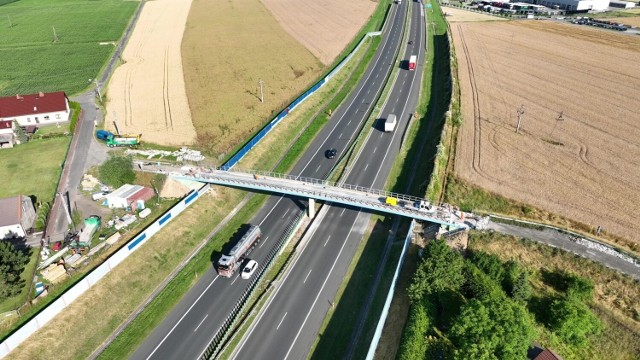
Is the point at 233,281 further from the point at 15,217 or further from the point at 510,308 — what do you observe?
the point at 510,308

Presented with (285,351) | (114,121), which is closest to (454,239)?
(285,351)

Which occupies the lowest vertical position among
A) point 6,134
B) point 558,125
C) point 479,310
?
point 558,125

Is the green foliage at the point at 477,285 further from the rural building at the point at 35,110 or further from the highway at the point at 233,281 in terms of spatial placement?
the rural building at the point at 35,110

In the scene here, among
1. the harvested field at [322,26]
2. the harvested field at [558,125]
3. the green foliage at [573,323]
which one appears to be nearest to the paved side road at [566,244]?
the harvested field at [558,125]

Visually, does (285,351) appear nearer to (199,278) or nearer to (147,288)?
(199,278)

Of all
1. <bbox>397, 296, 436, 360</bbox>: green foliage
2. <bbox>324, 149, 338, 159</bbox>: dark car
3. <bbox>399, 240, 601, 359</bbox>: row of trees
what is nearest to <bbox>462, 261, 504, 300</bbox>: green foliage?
→ <bbox>399, 240, 601, 359</bbox>: row of trees

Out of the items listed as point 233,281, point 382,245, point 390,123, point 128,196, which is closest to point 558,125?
point 390,123

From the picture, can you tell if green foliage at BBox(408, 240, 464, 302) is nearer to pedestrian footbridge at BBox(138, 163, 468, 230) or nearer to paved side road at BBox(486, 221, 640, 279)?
pedestrian footbridge at BBox(138, 163, 468, 230)
